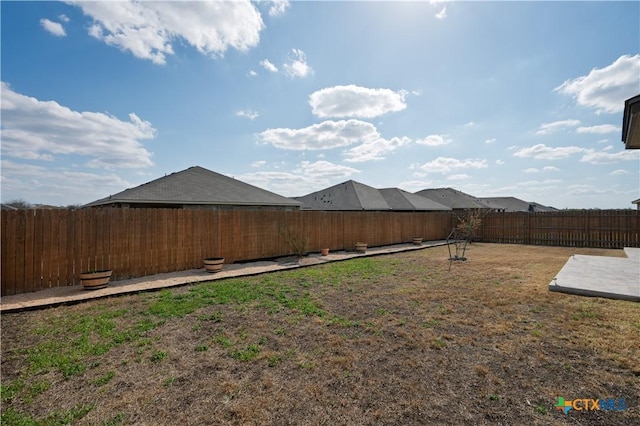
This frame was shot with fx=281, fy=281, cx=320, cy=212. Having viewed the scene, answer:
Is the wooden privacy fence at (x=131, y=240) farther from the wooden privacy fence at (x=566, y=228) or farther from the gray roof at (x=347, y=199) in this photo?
the wooden privacy fence at (x=566, y=228)

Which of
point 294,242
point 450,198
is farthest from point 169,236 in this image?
point 450,198

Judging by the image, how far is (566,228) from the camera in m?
15.9

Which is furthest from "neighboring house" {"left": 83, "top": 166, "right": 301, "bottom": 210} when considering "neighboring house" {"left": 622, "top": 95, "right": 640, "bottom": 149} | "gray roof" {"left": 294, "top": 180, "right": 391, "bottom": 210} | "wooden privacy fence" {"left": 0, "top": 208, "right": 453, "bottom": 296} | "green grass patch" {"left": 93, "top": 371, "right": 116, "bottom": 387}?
"neighboring house" {"left": 622, "top": 95, "right": 640, "bottom": 149}

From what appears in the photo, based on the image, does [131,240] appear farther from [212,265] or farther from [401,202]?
[401,202]

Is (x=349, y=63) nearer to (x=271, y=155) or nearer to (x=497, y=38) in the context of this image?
(x=497, y=38)

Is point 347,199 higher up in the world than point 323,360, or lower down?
higher up

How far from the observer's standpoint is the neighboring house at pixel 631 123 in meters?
3.56

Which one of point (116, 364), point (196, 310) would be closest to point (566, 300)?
point (196, 310)

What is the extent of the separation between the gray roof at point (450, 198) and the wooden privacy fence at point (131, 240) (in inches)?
773

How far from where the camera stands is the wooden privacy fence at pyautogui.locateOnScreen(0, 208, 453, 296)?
5965 mm

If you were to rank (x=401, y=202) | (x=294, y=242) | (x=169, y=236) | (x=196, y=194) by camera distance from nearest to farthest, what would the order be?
1. (x=169, y=236)
2. (x=294, y=242)
3. (x=196, y=194)
4. (x=401, y=202)

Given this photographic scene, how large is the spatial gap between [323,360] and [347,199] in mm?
17360

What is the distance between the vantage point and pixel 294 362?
10.3 feet

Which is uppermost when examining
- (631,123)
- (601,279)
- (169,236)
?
(631,123)
